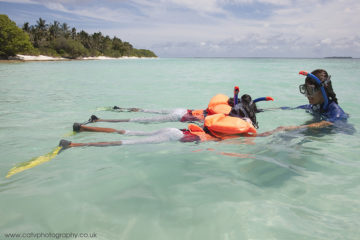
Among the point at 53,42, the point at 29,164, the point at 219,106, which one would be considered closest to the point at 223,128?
the point at 219,106

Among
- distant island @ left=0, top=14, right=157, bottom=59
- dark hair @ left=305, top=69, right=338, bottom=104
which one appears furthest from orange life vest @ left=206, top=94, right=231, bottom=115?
distant island @ left=0, top=14, right=157, bottom=59

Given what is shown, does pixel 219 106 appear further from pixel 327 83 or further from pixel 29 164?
pixel 29 164

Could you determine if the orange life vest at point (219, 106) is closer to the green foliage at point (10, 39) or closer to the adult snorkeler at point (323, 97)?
the adult snorkeler at point (323, 97)

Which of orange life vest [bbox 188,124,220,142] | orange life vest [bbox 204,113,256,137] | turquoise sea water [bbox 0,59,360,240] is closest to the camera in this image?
turquoise sea water [bbox 0,59,360,240]

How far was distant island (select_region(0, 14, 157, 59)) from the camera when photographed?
47562 mm

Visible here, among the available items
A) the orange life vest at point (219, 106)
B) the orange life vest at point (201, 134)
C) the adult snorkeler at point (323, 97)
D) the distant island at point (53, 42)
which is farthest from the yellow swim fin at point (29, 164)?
the distant island at point (53, 42)

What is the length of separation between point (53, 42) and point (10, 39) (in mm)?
28879

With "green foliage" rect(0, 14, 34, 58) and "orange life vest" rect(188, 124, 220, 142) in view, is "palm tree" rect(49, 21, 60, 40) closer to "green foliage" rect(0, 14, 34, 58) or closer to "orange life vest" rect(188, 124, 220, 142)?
"green foliage" rect(0, 14, 34, 58)

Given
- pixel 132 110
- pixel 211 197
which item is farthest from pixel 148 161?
pixel 132 110

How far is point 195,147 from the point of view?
393cm

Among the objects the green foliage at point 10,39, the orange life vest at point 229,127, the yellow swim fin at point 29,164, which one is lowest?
the yellow swim fin at point 29,164

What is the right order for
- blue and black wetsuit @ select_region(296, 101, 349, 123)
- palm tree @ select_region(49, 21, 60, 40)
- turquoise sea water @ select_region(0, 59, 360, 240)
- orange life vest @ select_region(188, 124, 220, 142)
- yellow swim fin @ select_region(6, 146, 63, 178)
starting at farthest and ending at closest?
palm tree @ select_region(49, 21, 60, 40) → blue and black wetsuit @ select_region(296, 101, 349, 123) → orange life vest @ select_region(188, 124, 220, 142) → yellow swim fin @ select_region(6, 146, 63, 178) → turquoise sea water @ select_region(0, 59, 360, 240)

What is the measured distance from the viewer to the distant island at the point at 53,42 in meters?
47.6

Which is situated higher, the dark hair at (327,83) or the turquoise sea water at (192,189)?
the dark hair at (327,83)
